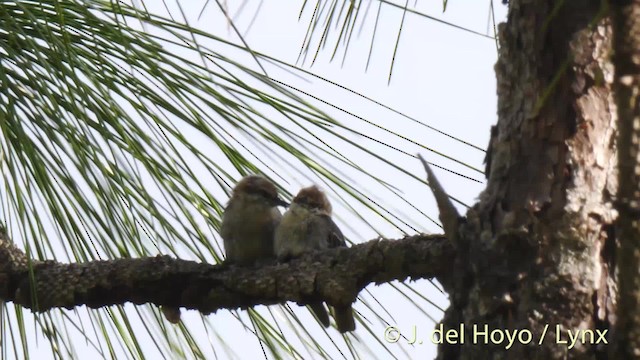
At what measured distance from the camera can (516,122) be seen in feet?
5.08

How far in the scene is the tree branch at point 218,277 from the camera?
5.39 feet

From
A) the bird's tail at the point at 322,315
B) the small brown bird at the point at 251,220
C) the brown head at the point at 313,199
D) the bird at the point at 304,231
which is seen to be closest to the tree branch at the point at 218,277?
the bird's tail at the point at 322,315

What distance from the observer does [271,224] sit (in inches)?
116

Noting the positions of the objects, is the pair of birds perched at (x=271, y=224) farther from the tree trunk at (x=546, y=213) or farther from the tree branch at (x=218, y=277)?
the tree trunk at (x=546, y=213)

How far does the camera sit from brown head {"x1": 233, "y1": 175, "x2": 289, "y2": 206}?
257cm

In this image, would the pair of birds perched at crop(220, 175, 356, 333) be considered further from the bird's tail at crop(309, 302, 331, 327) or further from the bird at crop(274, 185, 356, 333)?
the bird's tail at crop(309, 302, 331, 327)

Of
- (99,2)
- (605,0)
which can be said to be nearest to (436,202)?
(605,0)

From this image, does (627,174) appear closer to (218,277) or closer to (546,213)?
(546,213)

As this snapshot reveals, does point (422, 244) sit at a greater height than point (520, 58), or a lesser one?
lesser

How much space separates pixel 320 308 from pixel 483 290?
0.77 m

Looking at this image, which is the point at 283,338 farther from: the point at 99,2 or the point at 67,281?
the point at 99,2

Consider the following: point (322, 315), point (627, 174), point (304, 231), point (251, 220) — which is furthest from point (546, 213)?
point (251, 220)

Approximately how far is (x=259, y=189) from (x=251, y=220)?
153mm

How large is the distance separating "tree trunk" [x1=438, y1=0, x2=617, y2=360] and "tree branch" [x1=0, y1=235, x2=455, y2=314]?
4.9 inches
